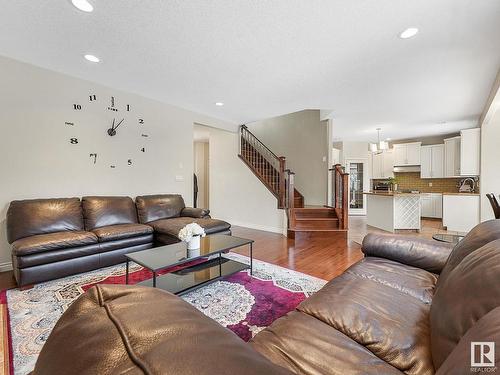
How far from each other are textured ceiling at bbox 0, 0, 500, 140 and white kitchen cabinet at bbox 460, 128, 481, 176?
1.28 metres

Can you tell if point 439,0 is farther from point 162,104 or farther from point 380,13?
point 162,104

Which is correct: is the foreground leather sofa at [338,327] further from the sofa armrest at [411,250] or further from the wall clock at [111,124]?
the wall clock at [111,124]

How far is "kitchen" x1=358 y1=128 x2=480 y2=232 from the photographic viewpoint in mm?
5328

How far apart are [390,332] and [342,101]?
162 inches

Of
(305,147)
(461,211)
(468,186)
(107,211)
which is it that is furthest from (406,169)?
(107,211)

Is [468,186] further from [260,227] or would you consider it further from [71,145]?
[71,145]

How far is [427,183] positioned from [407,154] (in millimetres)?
1117

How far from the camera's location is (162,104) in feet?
14.9

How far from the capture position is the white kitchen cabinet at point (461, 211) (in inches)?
203

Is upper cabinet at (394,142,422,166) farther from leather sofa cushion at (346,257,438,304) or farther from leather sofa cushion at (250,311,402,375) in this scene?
leather sofa cushion at (250,311,402,375)

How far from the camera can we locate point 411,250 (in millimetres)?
1800

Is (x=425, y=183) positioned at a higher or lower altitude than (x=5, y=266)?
higher

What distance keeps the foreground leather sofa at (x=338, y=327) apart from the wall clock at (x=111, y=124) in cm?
386

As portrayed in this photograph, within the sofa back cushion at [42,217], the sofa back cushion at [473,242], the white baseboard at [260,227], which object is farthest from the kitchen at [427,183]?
the sofa back cushion at [42,217]
